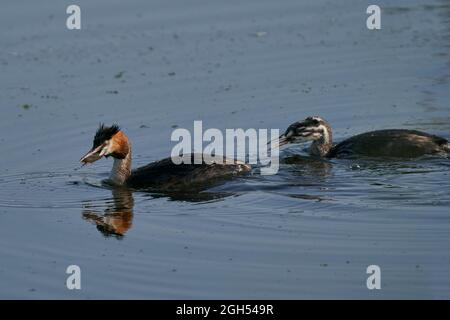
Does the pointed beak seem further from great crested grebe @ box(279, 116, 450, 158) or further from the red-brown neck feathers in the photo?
great crested grebe @ box(279, 116, 450, 158)

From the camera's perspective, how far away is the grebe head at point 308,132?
15.7 metres

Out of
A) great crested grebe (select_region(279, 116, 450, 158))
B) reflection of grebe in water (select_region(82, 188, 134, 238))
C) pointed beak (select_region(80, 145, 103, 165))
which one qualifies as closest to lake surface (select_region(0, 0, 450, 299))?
reflection of grebe in water (select_region(82, 188, 134, 238))

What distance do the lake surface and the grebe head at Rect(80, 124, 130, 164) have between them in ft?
1.25

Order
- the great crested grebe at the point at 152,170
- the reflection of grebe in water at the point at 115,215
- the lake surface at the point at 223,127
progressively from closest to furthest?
the lake surface at the point at 223,127 → the reflection of grebe in water at the point at 115,215 → the great crested grebe at the point at 152,170

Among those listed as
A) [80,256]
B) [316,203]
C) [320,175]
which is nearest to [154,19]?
[320,175]

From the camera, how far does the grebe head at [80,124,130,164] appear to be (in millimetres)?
14391

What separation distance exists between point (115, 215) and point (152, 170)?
1.30 meters

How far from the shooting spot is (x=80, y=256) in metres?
11.5

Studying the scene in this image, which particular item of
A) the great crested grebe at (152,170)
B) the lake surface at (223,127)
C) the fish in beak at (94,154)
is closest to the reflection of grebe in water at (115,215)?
the lake surface at (223,127)

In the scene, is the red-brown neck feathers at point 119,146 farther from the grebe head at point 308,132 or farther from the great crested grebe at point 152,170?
the grebe head at point 308,132

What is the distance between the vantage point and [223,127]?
16219mm

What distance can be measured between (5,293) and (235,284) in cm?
206

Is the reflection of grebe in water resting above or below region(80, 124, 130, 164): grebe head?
below
